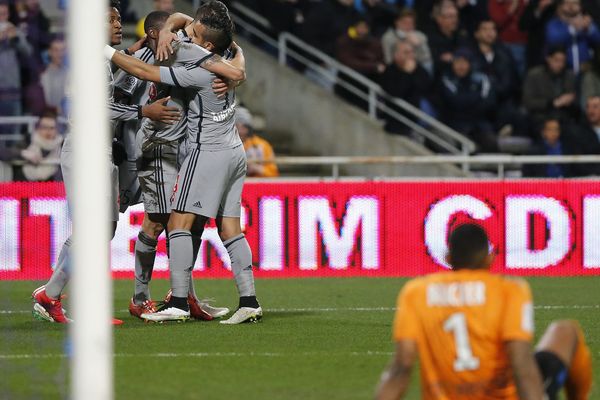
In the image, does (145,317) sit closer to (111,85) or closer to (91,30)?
(111,85)

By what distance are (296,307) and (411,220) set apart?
3484 millimetres

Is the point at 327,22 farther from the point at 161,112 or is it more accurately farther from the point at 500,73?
the point at 161,112

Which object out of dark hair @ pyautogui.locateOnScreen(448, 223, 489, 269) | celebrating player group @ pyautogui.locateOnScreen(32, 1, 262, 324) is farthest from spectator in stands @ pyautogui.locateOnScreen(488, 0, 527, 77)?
dark hair @ pyautogui.locateOnScreen(448, 223, 489, 269)

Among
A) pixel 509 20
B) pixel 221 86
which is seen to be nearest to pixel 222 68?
pixel 221 86

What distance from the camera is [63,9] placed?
321 inches

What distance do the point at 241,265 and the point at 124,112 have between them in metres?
1.36

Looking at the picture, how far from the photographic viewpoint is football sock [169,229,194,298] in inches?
396

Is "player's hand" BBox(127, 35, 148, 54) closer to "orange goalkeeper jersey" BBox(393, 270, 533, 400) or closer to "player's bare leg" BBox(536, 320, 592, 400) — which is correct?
"player's bare leg" BBox(536, 320, 592, 400)

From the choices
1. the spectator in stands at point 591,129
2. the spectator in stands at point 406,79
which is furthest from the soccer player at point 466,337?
the spectator in stands at point 406,79

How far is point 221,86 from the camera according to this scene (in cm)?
1002

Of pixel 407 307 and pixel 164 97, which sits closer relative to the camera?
pixel 407 307

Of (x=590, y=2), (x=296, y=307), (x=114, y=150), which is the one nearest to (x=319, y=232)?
(x=296, y=307)

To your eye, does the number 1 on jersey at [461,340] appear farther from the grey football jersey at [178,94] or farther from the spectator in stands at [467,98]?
the spectator in stands at [467,98]

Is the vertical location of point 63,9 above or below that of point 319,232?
above
